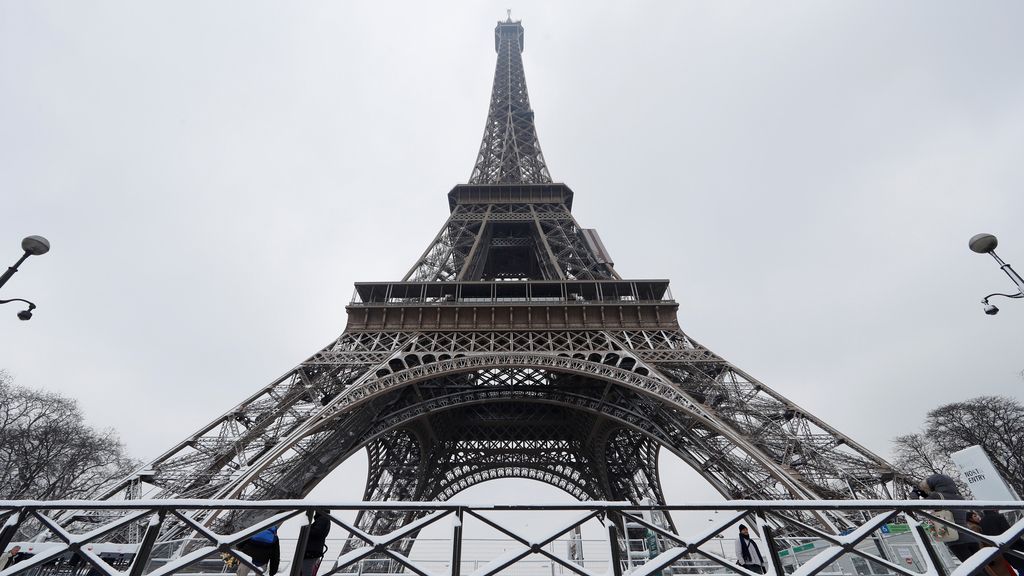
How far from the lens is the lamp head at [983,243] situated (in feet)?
23.8

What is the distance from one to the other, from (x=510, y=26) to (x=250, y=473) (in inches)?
2208

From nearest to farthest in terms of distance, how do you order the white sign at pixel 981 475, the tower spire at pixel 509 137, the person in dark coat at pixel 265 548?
the person in dark coat at pixel 265 548
the white sign at pixel 981 475
the tower spire at pixel 509 137

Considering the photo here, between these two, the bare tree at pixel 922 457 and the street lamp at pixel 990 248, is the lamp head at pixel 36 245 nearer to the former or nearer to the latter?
the street lamp at pixel 990 248

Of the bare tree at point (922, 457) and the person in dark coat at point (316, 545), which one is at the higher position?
the bare tree at point (922, 457)

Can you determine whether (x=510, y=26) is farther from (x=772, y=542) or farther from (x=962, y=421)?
(x=772, y=542)

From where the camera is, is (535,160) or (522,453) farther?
(535,160)

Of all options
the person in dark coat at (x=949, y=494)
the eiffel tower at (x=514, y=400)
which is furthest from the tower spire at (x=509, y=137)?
the person in dark coat at (x=949, y=494)

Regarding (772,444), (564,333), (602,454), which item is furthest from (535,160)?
(772,444)

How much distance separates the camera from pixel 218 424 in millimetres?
15086

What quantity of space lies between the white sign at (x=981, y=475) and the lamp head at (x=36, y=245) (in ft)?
53.1

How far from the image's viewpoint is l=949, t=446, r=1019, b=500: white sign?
8.29 meters

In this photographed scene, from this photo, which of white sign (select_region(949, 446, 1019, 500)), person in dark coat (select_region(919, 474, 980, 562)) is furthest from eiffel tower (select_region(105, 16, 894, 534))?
person in dark coat (select_region(919, 474, 980, 562))

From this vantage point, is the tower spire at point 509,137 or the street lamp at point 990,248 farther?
the tower spire at point 509,137

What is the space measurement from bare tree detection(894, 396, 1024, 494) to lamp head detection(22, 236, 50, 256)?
3451 centimetres
